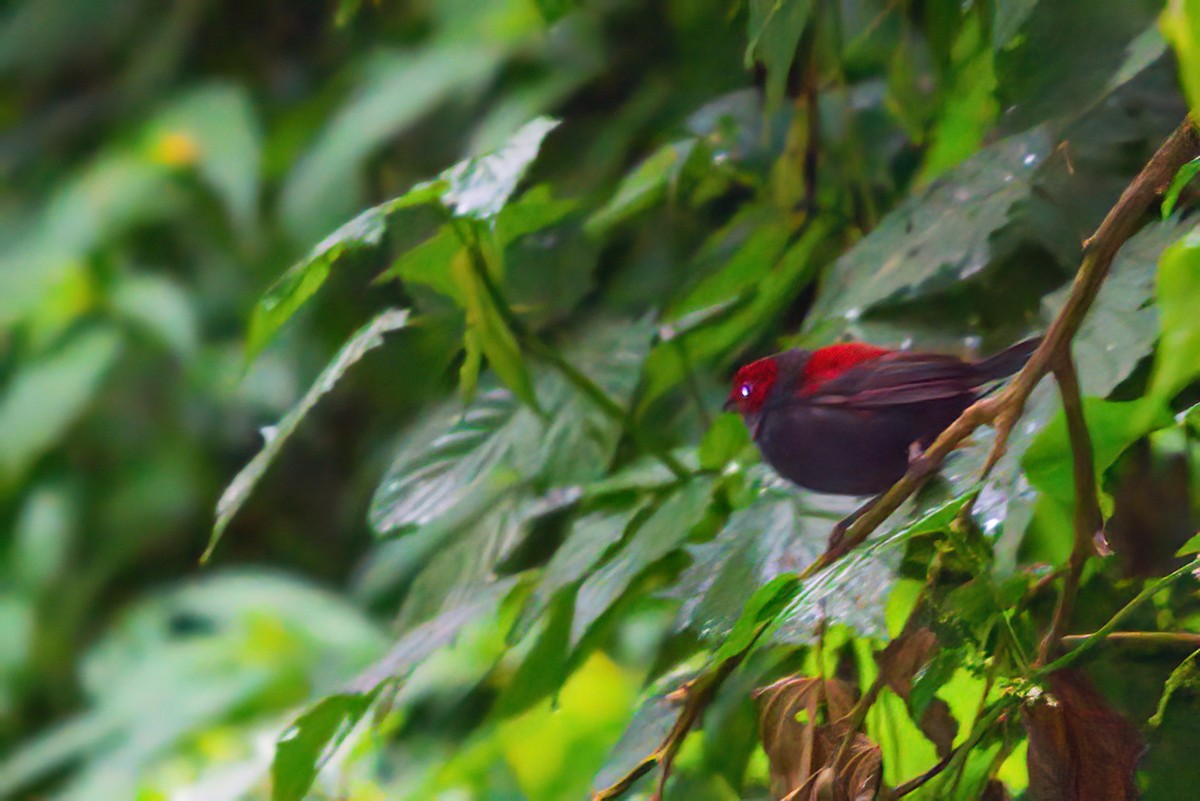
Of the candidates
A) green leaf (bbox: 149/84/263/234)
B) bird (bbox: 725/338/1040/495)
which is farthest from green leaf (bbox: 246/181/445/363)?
green leaf (bbox: 149/84/263/234)

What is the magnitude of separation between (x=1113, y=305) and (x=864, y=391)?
15cm

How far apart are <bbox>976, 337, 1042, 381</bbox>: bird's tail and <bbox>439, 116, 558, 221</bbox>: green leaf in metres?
0.27

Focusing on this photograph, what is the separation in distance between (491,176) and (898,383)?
0.25 metres

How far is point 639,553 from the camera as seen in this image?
686 mm

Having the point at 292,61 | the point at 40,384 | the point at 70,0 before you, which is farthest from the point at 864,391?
the point at 70,0

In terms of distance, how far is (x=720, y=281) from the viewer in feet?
2.85

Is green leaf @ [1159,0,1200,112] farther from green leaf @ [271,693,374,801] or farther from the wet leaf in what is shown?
green leaf @ [271,693,374,801]

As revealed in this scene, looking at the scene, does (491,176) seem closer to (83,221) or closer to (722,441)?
(722,441)

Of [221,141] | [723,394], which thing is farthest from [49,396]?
[723,394]

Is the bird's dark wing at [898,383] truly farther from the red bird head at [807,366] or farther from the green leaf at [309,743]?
the green leaf at [309,743]

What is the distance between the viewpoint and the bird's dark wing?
683 millimetres

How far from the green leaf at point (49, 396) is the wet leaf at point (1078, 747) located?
8.31 feet

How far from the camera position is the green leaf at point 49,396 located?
2682 mm

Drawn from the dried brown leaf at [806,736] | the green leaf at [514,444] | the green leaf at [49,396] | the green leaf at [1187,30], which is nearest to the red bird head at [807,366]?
the green leaf at [514,444]
